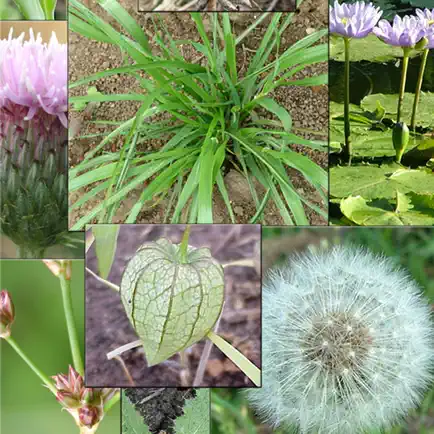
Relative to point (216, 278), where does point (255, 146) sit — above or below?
above

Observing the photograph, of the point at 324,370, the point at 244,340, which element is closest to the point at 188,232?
the point at 244,340

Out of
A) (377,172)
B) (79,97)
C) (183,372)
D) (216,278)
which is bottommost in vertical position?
(183,372)

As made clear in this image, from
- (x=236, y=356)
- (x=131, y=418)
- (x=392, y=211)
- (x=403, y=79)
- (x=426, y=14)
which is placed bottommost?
(x=131, y=418)

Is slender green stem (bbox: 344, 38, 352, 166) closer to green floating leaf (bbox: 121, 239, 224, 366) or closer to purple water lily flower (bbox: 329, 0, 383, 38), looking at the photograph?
purple water lily flower (bbox: 329, 0, 383, 38)

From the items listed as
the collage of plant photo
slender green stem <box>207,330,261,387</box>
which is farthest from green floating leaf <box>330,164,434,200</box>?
slender green stem <box>207,330,261,387</box>

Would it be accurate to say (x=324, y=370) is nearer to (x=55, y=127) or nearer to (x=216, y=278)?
(x=216, y=278)

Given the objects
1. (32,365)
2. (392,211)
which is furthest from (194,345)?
(392,211)

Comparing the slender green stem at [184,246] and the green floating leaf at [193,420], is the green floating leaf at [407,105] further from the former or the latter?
the green floating leaf at [193,420]

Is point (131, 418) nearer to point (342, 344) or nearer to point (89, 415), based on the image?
point (89, 415)
